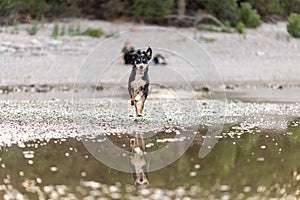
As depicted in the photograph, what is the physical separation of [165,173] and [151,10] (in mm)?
20528

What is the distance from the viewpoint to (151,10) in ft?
97.5

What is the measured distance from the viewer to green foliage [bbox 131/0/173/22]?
29.7 meters

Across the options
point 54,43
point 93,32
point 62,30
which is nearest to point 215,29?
point 93,32

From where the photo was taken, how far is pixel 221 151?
36.7ft

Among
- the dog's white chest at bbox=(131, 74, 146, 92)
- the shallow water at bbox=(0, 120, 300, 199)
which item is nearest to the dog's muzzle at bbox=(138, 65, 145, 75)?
the dog's white chest at bbox=(131, 74, 146, 92)

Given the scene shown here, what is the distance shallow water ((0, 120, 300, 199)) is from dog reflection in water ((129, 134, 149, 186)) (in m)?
0.11

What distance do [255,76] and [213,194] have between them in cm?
1522

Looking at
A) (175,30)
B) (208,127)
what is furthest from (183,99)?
(175,30)

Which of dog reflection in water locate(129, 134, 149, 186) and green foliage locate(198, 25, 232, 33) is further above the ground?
green foliage locate(198, 25, 232, 33)

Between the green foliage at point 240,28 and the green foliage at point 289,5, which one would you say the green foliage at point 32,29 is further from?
the green foliage at point 289,5

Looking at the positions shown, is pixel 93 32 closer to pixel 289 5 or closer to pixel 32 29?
pixel 32 29

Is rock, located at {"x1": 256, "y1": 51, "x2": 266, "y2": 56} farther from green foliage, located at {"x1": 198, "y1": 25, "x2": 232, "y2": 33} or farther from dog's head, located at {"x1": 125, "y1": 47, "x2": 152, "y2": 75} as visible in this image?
dog's head, located at {"x1": 125, "y1": 47, "x2": 152, "y2": 75}

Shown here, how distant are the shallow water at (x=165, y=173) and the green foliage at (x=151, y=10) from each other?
59.1 feet

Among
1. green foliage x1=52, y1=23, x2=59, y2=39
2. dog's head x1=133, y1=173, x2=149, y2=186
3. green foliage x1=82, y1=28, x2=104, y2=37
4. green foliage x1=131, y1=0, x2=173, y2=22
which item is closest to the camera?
dog's head x1=133, y1=173, x2=149, y2=186
